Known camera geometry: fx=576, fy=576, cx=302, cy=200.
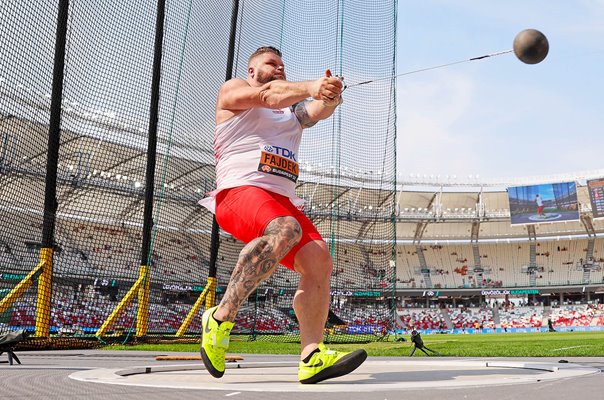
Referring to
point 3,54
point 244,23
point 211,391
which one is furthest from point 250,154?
point 244,23

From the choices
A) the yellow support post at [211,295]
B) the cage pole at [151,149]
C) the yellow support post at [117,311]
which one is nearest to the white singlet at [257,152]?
the cage pole at [151,149]

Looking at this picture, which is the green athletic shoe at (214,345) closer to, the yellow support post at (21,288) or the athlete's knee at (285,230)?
the athlete's knee at (285,230)

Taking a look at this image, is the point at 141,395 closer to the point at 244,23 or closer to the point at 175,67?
the point at 175,67

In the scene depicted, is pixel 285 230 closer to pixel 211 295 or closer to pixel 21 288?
pixel 21 288

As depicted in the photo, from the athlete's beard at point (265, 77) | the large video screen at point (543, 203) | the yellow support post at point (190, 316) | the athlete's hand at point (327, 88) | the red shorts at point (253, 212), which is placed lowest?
the yellow support post at point (190, 316)

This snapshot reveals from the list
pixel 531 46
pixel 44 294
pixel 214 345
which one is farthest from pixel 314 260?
pixel 44 294

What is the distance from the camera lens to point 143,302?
8.15 metres

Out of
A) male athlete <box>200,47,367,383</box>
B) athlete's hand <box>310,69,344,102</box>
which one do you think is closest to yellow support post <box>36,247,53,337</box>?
male athlete <box>200,47,367,383</box>

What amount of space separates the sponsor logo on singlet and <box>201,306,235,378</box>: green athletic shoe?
0.80 m

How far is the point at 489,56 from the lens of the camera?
10.8 ft

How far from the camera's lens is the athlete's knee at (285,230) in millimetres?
2662

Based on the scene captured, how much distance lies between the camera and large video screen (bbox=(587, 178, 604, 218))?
121ft

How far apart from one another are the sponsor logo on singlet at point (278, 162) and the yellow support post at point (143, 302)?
5401 millimetres

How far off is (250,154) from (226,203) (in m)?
A: 0.28
